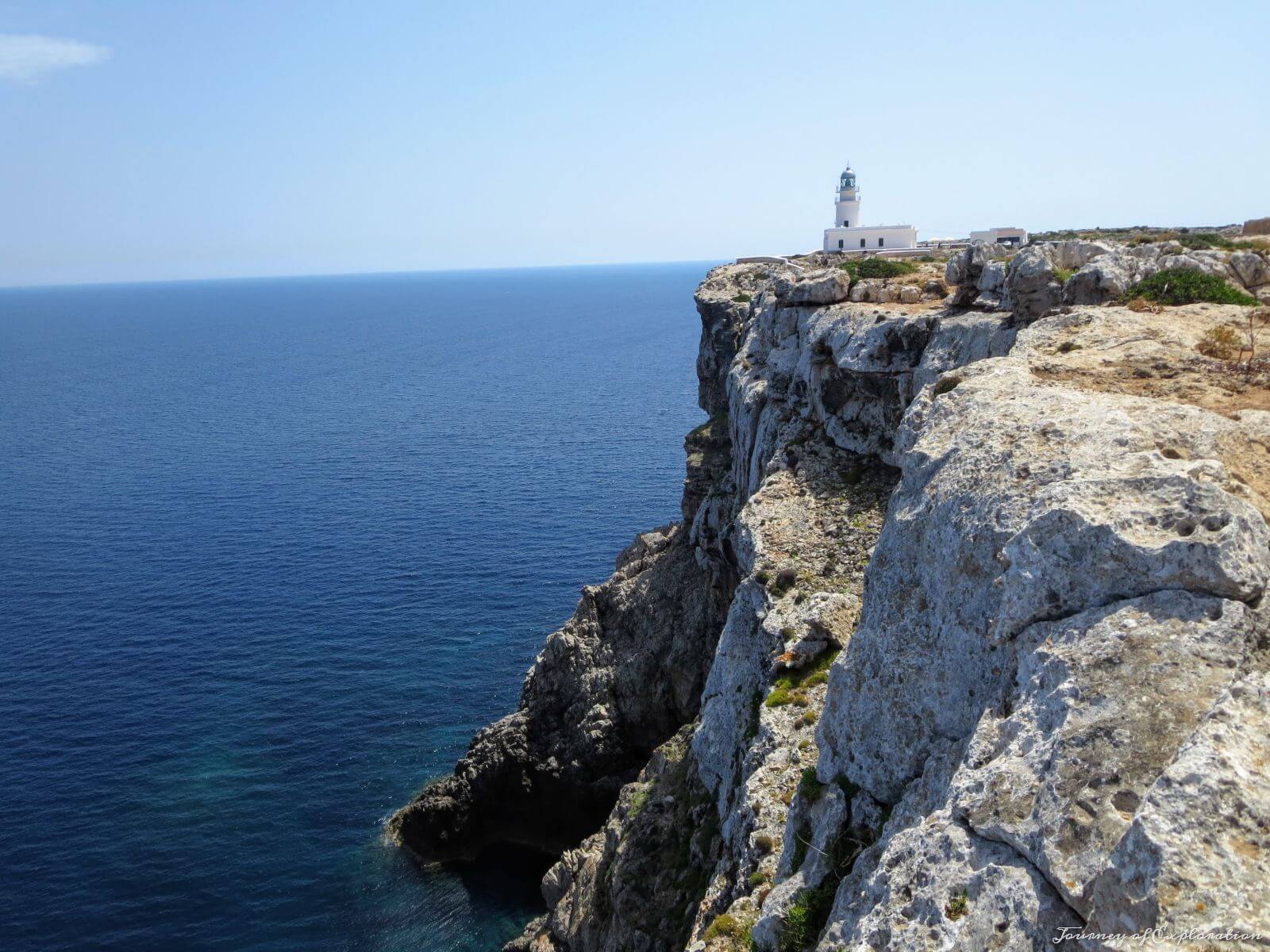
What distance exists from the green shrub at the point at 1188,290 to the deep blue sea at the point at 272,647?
114 ft

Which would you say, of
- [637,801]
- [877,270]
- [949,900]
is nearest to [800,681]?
[637,801]

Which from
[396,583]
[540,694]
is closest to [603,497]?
[396,583]

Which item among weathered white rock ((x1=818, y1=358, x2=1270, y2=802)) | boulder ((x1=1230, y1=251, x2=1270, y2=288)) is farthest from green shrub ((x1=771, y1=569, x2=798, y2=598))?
boulder ((x1=1230, y1=251, x2=1270, y2=288))

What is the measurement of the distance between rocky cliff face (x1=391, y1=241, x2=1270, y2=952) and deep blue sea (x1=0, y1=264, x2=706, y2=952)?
14.0 m

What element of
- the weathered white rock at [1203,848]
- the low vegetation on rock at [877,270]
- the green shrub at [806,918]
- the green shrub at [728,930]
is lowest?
the green shrub at [728,930]

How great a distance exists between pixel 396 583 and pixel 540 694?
24550mm

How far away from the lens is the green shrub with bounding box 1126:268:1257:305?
2519cm

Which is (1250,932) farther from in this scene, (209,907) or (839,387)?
(209,907)

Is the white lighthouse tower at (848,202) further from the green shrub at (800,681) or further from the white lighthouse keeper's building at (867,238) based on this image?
the green shrub at (800,681)

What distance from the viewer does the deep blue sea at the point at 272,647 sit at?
40719 mm

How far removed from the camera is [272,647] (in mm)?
58969

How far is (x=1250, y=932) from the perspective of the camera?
25.9 feet

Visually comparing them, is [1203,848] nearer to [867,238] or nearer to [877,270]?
[877,270]

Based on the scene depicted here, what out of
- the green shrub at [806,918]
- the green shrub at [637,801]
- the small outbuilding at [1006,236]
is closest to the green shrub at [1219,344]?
the green shrub at [806,918]
